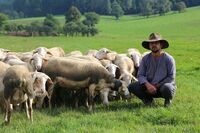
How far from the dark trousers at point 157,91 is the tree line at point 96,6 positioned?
107755mm

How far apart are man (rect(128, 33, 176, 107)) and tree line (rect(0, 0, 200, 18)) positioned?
108m

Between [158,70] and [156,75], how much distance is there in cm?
15

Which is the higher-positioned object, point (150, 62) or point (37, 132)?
point (150, 62)

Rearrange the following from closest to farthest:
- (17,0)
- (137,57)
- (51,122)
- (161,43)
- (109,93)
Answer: (51,122)
(161,43)
(109,93)
(137,57)
(17,0)

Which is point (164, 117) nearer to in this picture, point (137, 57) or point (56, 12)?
point (137, 57)

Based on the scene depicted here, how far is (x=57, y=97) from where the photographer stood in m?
13.4

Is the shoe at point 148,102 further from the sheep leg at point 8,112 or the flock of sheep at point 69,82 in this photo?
the sheep leg at point 8,112

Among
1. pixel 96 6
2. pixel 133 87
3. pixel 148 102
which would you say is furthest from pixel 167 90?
pixel 96 6

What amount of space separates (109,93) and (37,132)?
4.19 m

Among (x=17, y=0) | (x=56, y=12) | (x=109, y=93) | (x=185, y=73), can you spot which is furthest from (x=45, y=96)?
(x=17, y=0)

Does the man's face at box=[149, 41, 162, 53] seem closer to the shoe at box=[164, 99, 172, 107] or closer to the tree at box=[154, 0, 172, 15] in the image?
the shoe at box=[164, 99, 172, 107]

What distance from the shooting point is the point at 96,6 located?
138500mm

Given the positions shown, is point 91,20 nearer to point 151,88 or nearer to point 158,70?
point 158,70

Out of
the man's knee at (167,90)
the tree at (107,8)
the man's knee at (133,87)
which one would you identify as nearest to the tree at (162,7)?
the tree at (107,8)
